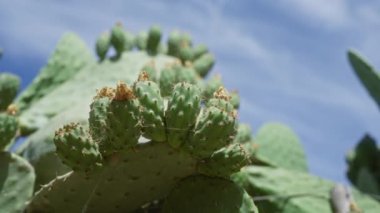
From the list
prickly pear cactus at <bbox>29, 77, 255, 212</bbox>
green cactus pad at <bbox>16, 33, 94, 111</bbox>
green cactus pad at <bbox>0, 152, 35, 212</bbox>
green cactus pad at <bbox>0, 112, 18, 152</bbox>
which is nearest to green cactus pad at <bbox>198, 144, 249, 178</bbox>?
prickly pear cactus at <bbox>29, 77, 255, 212</bbox>

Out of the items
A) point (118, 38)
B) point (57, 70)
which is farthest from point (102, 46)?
point (57, 70)

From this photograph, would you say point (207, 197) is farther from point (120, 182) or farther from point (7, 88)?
point (7, 88)

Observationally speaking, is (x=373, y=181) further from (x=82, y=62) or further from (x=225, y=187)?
(x=225, y=187)

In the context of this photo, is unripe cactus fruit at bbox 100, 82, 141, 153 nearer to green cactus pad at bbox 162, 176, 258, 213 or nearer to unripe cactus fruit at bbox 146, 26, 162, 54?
green cactus pad at bbox 162, 176, 258, 213

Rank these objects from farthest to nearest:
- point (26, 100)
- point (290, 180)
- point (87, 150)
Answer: point (26, 100) < point (290, 180) < point (87, 150)

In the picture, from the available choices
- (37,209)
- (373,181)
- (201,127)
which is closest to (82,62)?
(373,181)

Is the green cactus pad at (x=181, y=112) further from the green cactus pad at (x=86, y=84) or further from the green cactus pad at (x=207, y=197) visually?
the green cactus pad at (x=86, y=84)

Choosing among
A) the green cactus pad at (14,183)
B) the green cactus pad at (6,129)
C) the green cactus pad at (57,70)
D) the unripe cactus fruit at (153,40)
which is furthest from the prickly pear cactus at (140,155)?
the green cactus pad at (57,70)
